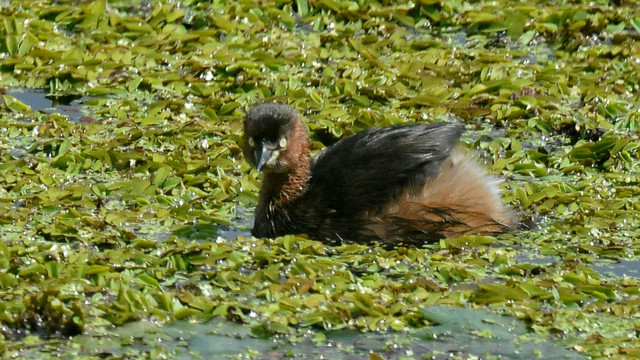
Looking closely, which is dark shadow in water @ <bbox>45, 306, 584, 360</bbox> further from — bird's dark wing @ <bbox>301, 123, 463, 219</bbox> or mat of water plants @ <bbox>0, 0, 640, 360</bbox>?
bird's dark wing @ <bbox>301, 123, 463, 219</bbox>

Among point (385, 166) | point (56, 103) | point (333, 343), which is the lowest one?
point (333, 343)

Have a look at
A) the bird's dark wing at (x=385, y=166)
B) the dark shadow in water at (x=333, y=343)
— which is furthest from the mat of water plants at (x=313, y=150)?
the bird's dark wing at (x=385, y=166)

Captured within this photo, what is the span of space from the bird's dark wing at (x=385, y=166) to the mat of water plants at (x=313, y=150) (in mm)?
292

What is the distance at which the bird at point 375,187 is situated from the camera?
7988 mm

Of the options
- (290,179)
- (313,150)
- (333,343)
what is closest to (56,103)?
(313,150)

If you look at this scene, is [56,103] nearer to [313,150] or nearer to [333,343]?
[313,150]

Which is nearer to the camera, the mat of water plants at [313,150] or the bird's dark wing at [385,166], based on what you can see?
the mat of water plants at [313,150]

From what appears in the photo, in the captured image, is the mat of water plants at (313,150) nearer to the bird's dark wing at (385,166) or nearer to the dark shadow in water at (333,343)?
the dark shadow in water at (333,343)

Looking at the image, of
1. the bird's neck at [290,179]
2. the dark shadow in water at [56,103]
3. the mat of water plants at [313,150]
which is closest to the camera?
the mat of water plants at [313,150]

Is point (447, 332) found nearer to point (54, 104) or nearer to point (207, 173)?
point (207, 173)

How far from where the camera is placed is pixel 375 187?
26.3ft

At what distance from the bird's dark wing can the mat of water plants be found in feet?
0.96

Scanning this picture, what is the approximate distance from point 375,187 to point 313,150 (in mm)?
1371

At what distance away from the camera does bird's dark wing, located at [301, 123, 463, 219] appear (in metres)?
8.02
